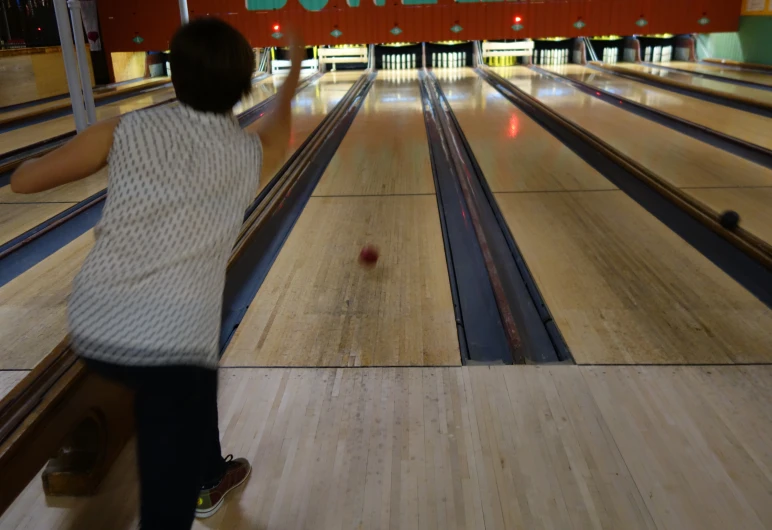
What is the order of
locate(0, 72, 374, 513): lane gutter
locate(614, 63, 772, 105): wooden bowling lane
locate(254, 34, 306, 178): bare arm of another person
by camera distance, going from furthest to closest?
locate(614, 63, 772, 105): wooden bowling lane, locate(0, 72, 374, 513): lane gutter, locate(254, 34, 306, 178): bare arm of another person

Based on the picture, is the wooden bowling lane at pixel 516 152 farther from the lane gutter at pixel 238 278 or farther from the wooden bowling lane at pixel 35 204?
the wooden bowling lane at pixel 35 204

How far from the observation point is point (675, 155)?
13.7ft

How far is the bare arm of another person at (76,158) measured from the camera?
2.83 ft

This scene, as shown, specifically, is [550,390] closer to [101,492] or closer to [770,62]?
[101,492]

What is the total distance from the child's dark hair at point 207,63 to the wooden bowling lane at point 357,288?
3.52ft

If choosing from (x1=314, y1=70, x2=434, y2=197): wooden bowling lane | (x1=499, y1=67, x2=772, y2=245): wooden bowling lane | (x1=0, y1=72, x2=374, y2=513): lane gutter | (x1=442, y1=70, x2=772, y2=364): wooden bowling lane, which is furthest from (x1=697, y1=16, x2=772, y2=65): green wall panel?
(x1=442, y1=70, x2=772, y2=364): wooden bowling lane

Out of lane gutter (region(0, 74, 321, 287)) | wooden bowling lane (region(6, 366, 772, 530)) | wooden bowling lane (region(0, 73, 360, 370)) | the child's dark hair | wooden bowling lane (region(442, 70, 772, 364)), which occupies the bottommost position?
wooden bowling lane (region(6, 366, 772, 530))

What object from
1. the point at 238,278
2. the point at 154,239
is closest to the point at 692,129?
the point at 238,278

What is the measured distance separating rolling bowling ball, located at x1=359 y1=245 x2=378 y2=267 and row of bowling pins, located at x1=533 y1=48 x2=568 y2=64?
8482mm

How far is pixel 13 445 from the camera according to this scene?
1.33m

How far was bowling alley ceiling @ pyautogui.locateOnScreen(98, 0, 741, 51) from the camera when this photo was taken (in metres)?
8.34

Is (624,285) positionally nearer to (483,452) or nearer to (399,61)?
(483,452)

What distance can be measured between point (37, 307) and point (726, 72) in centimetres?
829

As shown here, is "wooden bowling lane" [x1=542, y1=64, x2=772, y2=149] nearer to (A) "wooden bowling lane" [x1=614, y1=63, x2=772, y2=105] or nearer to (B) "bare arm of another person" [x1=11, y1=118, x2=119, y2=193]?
(A) "wooden bowling lane" [x1=614, y1=63, x2=772, y2=105]
